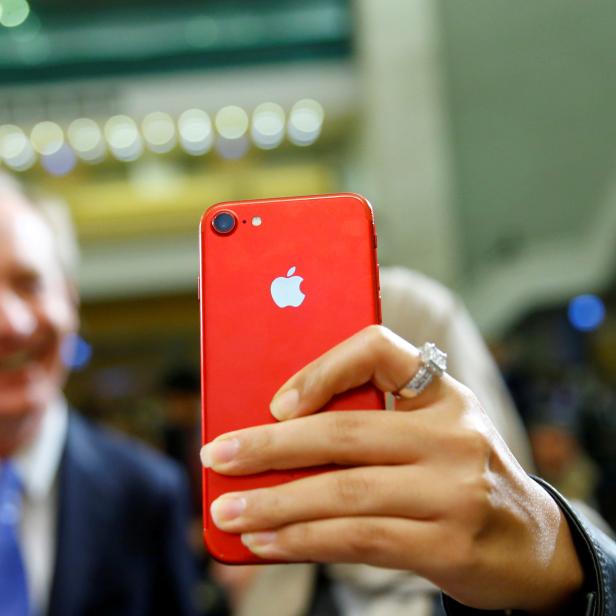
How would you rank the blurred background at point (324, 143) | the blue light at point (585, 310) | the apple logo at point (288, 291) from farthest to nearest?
the blue light at point (585, 310) → the blurred background at point (324, 143) → the apple logo at point (288, 291)

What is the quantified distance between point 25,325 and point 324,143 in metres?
8.89

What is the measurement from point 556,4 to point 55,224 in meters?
7.06

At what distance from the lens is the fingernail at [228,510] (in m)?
0.57

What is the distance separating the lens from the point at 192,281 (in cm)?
877

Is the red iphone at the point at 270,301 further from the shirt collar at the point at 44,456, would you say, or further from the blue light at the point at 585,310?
the blue light at the point at 585,310

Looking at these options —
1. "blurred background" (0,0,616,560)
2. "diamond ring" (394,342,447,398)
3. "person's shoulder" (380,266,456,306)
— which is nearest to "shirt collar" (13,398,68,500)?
"person's shoulder" (380,266,456,306)

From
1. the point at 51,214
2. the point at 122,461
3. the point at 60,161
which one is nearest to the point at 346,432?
the point at 122,461

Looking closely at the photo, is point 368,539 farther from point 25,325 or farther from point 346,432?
point 25,325

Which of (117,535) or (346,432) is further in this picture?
(117,535)

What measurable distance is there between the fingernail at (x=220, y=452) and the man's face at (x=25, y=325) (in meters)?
0.78

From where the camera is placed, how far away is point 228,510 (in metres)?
0.57

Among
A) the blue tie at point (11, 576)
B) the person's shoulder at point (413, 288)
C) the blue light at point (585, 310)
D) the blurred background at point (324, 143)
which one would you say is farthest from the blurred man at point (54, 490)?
the blue light at point (585, 310)

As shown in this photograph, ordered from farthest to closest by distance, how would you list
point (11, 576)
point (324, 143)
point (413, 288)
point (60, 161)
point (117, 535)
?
point (324, 143), point (60, 161), point (117, 535), point (11, 576), point (413, 288)

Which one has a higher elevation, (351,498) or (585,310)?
(351,498)
